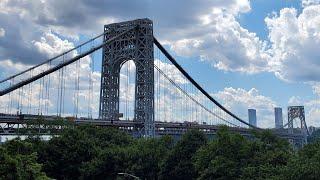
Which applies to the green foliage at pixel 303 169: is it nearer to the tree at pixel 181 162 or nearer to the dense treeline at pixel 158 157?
the dense treeline at pixel 158 157

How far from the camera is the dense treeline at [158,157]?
4117cm

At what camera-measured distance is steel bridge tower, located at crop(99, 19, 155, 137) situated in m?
100

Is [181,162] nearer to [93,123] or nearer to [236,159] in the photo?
[236,159]

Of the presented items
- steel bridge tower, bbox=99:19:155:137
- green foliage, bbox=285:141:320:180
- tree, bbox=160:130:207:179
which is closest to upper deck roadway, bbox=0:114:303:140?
steel bridge tower, bbox=99:19:155:137

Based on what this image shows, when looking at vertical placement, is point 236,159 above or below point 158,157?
above

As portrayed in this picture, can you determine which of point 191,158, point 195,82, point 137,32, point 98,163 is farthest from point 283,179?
point 195,82

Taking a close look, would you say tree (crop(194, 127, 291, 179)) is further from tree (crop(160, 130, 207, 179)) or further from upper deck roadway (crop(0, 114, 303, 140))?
upper deck roadway (crop(0, 114, 303, 140))

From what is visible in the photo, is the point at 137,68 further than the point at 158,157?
Yes

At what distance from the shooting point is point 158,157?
6297 centimetres

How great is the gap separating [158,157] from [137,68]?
42453mm

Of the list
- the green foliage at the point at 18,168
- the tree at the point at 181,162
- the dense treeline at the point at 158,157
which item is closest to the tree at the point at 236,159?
the dense treeline at the point at 158,157

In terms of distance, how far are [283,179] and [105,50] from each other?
7214 cm

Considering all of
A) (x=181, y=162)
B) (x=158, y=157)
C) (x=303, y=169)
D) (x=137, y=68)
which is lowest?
(x=181, y=162)

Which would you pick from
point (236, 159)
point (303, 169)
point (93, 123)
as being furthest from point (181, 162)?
point (93, 123)
